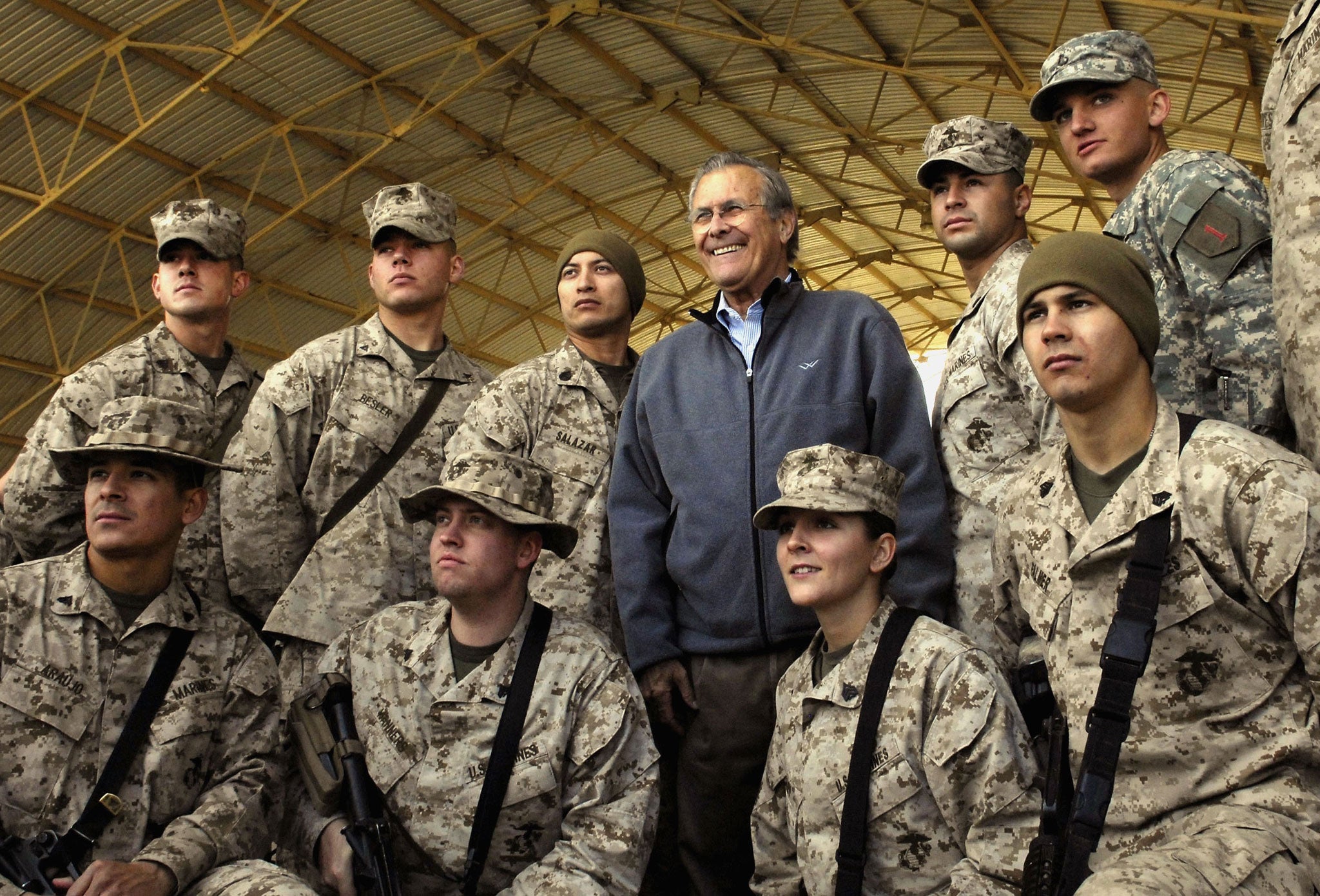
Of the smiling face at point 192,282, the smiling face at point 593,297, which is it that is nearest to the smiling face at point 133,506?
the smiling face at point 192,282

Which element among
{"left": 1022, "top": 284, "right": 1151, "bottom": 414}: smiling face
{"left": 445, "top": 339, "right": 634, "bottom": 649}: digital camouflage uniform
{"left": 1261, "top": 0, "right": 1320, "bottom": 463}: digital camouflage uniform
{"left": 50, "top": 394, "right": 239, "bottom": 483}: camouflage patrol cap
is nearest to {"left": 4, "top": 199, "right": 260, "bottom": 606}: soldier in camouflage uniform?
{"left": 50, "top": 394, "right": 239, "bottom": 483}: camouflage patrol cap

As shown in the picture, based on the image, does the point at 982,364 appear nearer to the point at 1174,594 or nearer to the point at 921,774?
the point at 1174,594

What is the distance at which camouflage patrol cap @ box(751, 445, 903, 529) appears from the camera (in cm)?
347

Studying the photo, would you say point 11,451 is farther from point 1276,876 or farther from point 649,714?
point 1276,876

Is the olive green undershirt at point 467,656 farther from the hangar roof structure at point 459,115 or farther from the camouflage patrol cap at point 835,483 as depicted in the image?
the hangar roof structure at point 459,115

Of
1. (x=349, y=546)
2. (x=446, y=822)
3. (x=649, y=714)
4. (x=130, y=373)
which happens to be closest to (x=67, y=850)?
(x=446, y=822)

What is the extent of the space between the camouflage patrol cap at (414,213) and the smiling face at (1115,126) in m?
2.47

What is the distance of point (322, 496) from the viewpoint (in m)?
4.49

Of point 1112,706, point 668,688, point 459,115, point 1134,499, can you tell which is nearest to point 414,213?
point 668,688

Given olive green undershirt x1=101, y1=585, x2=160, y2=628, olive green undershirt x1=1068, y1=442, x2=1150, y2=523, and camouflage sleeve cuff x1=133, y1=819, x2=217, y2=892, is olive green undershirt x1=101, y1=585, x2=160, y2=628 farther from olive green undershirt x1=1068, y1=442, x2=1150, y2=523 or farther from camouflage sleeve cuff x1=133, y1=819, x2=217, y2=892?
olive green undershirt x1=1068, y1=442, x2=1150, y2=523

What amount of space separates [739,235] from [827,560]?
123 cm

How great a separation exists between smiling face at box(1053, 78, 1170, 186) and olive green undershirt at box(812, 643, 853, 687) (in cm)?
179

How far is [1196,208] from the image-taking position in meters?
3.46

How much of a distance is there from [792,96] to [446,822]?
1579 centimetres
